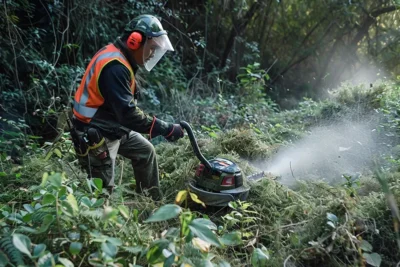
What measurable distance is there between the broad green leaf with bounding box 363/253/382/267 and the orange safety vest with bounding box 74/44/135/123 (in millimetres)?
2225

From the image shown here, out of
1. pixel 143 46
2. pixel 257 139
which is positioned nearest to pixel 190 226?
pixel 143 46

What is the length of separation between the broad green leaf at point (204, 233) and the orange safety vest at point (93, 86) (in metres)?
1.77

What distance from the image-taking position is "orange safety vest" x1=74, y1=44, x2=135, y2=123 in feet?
11.5

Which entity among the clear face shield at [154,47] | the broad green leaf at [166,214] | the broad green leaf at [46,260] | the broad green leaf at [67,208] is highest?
the clear face shield at [154,47]

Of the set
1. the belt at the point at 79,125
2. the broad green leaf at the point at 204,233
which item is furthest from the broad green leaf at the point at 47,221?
the belt at the point at 79,125

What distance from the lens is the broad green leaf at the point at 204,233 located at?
2.10 m

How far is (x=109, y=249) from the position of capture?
2.08 m

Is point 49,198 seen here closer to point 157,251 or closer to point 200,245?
point 157,251

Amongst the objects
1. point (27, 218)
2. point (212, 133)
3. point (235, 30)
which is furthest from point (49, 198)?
point (235, 30)

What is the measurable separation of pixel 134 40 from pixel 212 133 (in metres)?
1.82

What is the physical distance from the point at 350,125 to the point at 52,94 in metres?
4.16

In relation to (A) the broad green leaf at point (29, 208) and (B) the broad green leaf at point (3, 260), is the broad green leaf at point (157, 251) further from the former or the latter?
(A) the broad green leaf at point (29, 208)

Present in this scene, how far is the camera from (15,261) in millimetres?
2127

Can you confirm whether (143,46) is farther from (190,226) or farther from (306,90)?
(306,90)
